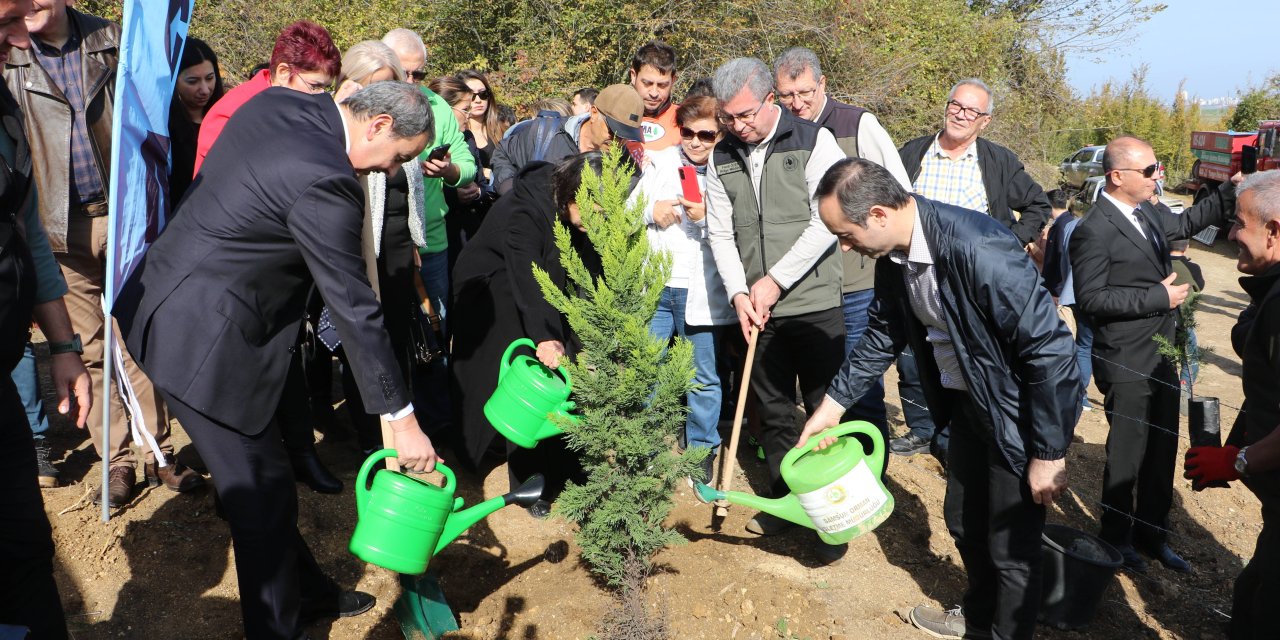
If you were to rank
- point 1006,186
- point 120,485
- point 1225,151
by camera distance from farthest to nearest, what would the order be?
point 1225,151, point 1006,186, point 120,485

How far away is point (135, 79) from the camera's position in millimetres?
2633

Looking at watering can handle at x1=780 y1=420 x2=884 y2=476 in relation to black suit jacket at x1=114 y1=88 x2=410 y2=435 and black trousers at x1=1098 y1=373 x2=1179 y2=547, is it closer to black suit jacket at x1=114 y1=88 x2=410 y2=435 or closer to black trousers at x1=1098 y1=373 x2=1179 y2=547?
black suit jacket at x1=114 y1=88 x2=410 y2=435

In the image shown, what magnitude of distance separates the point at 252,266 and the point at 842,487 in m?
2.06

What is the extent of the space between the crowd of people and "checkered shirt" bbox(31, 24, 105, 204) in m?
0.01

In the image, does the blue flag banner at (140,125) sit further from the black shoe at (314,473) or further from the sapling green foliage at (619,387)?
the black shoe at (314,473)

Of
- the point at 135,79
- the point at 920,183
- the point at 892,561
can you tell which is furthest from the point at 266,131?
the point at 920,183

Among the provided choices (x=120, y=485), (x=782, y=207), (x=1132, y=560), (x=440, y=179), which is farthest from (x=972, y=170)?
(x=120, y=485)

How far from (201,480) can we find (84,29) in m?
2.13

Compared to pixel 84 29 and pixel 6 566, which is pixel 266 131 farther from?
pixel 84 29

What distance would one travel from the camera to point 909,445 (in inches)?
205

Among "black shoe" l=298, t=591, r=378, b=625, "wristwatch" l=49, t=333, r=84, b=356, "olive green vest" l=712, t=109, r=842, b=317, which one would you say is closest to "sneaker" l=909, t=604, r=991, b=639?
"olive green vest" l=712, t=109, r=842, b=317

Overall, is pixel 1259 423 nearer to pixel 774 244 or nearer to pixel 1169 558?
pixel 1169 558

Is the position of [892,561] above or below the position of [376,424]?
below

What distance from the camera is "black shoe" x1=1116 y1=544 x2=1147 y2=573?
4086 mm
